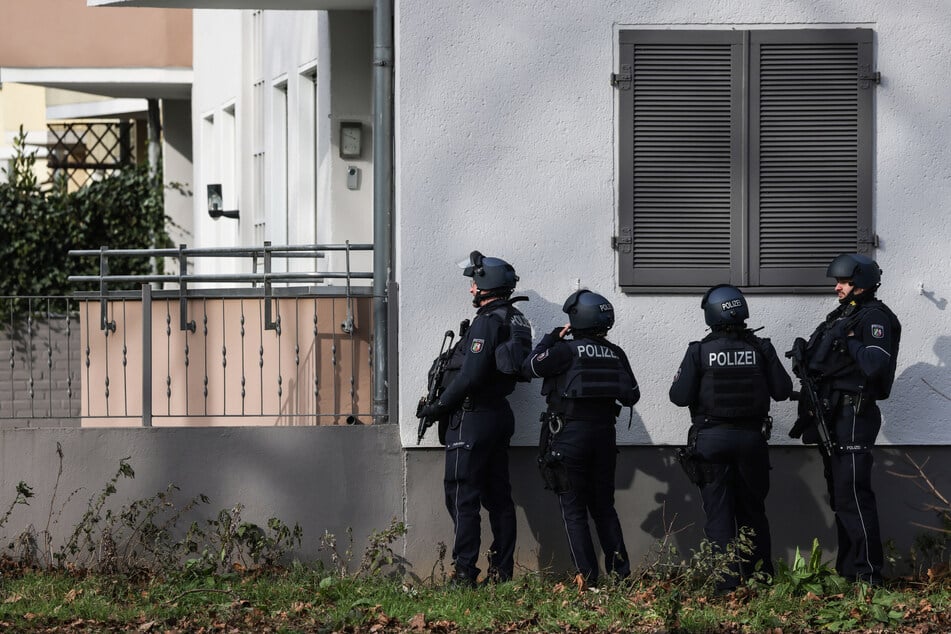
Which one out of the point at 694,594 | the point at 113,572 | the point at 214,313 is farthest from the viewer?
the point at 214,313

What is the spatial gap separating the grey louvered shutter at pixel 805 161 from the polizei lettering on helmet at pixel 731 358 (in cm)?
84

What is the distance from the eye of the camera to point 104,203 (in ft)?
54.0

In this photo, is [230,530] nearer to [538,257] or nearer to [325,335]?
[325,335]

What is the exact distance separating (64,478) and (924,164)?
576cm

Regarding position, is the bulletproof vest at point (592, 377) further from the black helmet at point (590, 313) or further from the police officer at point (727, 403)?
the police officer at point (727, 403)

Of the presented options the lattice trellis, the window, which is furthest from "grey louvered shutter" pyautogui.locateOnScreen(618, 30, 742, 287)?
the lattice trellis

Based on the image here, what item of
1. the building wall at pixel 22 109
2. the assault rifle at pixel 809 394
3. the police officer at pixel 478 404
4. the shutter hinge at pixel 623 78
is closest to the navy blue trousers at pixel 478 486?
the police officer at pixel 478 404

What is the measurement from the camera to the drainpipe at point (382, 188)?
29.7 feet

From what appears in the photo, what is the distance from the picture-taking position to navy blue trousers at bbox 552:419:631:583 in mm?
8172

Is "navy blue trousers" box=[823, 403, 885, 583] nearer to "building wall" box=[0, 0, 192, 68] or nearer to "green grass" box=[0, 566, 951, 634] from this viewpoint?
"green grass" box=[0, 566, 951, 634]

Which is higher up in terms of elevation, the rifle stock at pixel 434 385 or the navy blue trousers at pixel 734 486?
the rifle stock at pixel 434 385

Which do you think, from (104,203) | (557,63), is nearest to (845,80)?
(557,63)

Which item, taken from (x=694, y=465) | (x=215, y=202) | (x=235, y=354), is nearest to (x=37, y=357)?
(x=215, y=202)

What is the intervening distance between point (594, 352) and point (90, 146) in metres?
15.0
